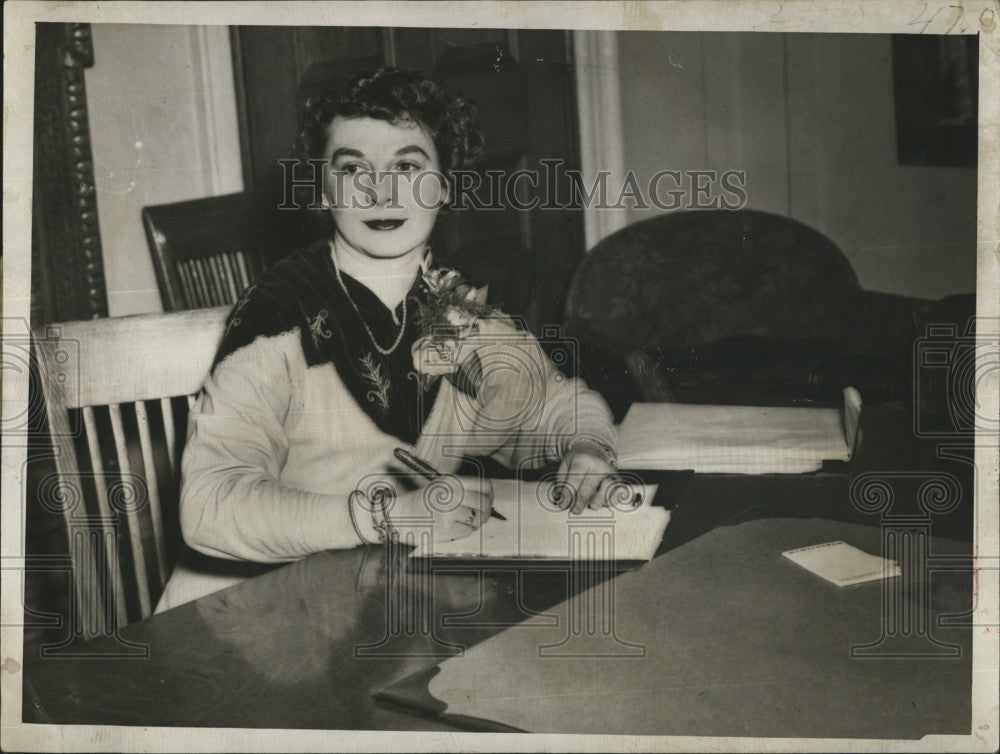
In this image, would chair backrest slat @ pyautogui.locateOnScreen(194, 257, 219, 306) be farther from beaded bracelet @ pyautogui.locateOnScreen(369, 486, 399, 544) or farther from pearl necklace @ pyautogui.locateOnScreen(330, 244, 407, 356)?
beaded bracelet @ pyautogui.locateOnScreen(369, 486, 399, 544)

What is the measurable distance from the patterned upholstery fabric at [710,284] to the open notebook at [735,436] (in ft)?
0.41

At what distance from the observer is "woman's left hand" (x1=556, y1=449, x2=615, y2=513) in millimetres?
1600

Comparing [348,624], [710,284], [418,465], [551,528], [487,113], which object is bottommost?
[348,624]

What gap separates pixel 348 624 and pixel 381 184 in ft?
2.47

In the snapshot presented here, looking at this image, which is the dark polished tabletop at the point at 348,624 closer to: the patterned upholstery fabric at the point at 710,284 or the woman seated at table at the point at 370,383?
the woman seated at table at the point at 370,383

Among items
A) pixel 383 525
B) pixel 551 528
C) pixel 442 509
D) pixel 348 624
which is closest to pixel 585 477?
pixel 551 528

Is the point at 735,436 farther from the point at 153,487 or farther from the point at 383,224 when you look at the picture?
the point at 153,487

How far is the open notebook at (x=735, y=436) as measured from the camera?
5.27 feet

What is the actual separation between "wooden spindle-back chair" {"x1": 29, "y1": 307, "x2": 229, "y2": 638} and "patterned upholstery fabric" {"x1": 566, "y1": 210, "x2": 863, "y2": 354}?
67 centimetres

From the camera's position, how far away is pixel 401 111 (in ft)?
5.20

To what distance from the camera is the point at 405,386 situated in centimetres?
161

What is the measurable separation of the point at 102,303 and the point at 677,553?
1081mm

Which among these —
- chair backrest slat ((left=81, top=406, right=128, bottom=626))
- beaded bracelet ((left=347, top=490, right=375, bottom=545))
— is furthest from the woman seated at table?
chair backrest slat ((left=81, top=406, right=128, bottom=626))

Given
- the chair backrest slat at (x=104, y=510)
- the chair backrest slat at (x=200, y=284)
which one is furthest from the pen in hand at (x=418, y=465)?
the chair backrest slat at (x=104, y=510)
